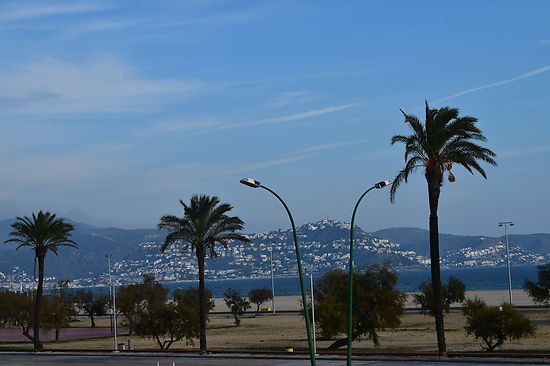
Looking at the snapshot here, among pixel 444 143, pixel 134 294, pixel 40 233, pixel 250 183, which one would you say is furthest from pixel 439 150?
pixel 134 294

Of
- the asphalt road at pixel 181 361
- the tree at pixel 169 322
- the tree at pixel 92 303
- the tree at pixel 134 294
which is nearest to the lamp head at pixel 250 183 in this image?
the asphalt road at pixel 181 361

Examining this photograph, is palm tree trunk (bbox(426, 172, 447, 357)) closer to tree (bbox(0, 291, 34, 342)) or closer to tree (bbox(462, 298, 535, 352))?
tree (bbox(462, 298, 535, 352))

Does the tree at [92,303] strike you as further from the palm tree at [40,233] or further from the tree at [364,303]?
the tree at [364,303]

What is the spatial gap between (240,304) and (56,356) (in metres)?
50.4

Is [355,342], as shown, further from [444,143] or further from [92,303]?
[92,303]

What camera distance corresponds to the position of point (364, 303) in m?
58.8

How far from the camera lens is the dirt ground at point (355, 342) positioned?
5584 centimetres

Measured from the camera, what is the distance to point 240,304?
363 feet

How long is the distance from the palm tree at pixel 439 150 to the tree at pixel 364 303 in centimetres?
1106

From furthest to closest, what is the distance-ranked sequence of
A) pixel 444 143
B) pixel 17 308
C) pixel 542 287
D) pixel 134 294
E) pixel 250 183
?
pixel 134 294, pixel 17 308, pixel 542 287, pixel 444 143, pixel 250 183

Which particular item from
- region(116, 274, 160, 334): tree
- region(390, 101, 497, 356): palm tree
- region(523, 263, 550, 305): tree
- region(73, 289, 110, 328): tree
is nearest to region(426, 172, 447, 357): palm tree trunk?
region(390, 101, 497, 356): palm tree

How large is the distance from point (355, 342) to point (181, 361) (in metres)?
17.4

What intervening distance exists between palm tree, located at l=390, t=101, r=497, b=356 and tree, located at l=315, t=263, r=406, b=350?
1106 centimetres

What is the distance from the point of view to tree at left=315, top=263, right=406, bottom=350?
5847cm
